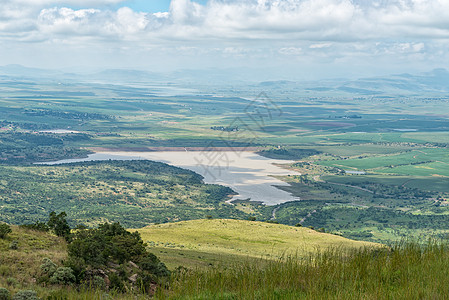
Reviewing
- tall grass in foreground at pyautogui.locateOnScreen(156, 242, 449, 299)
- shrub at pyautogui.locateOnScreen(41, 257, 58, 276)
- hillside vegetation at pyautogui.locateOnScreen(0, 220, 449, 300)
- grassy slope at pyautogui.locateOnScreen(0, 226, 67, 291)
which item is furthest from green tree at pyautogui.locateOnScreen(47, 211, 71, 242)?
tall grass in foreground at pyautogui.locateOnScreen(156, 242, 449, 299)

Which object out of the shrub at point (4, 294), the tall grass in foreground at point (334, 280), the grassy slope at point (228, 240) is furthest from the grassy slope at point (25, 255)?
the grassy slope at point (228, 240)

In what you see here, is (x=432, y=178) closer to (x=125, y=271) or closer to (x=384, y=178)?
(x=384, y=178)

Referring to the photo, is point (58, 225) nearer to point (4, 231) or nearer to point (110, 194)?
point (4, 231)

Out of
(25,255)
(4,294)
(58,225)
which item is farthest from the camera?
(58,225)

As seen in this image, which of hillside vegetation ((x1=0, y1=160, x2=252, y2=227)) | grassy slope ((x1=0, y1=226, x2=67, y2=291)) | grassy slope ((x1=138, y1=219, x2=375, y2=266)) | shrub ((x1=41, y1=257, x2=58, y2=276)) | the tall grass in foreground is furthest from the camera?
hillside vegetation ((x1=0, y1=160, x2=252, y2=227))

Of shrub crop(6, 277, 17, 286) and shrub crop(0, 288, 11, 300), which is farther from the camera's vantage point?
shrub crop(6, 277, 17, 286)

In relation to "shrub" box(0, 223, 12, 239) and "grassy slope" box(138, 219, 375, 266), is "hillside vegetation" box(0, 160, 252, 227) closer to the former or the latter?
"grassy slope" box(138, 219, 375, 266)

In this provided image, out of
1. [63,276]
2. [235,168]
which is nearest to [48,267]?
[63,276]
